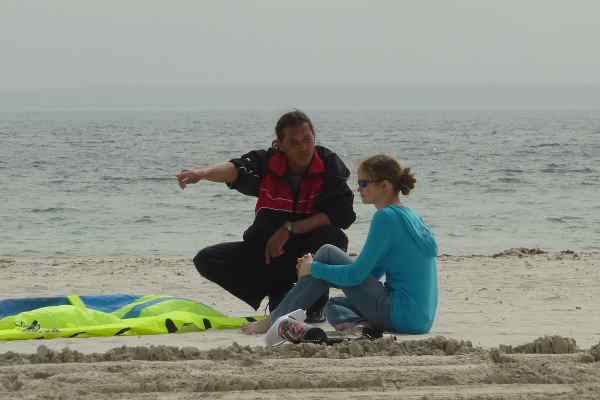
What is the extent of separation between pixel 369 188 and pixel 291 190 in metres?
0.96

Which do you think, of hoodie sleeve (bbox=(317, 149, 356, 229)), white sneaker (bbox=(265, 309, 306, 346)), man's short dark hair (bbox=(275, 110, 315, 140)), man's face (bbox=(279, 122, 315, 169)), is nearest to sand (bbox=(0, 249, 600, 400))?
white sneaker (bbox=(265, 309, 306, 346))

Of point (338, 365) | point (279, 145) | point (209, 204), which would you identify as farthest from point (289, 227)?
point (209, 204)

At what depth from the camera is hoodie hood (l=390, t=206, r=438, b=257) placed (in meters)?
5.69

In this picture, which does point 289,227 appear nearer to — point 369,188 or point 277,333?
point 369,188

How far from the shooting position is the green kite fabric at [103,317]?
6.09 m

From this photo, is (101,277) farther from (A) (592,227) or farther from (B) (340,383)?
(A) (592,227)

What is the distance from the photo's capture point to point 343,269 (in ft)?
18.7

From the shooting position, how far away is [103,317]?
6508 millimetres

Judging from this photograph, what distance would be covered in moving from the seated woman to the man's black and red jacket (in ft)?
2.36

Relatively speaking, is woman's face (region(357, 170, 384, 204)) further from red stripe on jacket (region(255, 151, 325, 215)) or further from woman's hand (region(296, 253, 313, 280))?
red stripe on jacket (region(255, 151, 325, 215))

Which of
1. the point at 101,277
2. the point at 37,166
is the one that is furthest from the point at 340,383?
the point at 37,166

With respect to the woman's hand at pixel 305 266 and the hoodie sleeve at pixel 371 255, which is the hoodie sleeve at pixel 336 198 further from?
the hoodie sleeve at pixel 371 255

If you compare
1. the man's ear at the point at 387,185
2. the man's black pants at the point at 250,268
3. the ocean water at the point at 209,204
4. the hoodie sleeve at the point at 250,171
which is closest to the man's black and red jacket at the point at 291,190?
the hoodie sleeve at the point at 250,171

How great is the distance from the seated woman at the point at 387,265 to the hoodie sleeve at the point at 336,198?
2.30 feet
